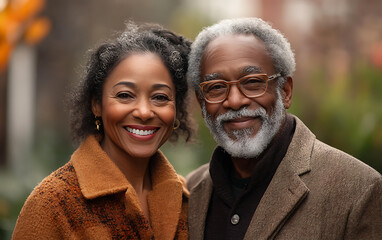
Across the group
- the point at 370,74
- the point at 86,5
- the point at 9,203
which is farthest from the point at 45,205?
the point at 86,5

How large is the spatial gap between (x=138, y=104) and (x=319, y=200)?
1171 mm

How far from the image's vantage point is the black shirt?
3.14 metres

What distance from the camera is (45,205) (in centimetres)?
293

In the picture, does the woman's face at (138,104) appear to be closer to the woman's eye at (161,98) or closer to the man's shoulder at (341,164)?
the woman's eye at (161,98)

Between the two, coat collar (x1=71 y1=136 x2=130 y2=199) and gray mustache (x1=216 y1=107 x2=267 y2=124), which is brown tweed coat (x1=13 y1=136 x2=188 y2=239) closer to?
coat collar (x1=71 y1=136 x2=130 y2=199)

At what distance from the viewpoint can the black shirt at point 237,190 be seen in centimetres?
314

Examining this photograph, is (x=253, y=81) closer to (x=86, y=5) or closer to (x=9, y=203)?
(x=9, y=203)

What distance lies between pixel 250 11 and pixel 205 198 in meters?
7.26

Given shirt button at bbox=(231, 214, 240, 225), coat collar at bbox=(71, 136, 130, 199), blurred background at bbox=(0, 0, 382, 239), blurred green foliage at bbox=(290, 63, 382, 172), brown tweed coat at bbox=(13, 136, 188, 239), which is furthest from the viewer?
blurred background at bbox=(0, 0, 382, 239)

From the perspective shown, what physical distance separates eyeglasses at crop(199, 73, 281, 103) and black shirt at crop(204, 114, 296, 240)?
289mm

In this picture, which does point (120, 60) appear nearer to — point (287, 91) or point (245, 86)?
point (245, 86)

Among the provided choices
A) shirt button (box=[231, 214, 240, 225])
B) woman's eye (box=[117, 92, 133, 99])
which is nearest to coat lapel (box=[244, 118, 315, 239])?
shirt button (box=[231, 214, 240, 225])

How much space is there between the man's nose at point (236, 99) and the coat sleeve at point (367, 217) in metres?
0.87

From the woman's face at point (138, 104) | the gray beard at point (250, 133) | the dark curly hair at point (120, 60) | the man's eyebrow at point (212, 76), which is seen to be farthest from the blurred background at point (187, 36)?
the gray beard at point (250, 133)
